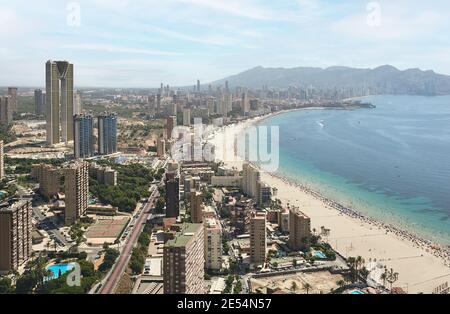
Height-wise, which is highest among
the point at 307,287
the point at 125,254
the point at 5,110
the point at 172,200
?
the point at 5,110

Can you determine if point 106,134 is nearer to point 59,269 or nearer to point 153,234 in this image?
point 153,234

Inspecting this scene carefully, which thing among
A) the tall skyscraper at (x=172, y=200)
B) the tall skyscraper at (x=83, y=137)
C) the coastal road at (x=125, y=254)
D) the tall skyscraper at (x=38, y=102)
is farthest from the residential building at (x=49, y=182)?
the tall skyscraper at (x=38, y=102)

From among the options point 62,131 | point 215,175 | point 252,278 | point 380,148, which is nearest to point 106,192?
point 215,175

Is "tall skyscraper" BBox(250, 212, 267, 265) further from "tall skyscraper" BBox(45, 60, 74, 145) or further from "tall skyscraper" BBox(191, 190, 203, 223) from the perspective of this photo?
"tall skyscraper" BBox(45, 60, 74, 145)

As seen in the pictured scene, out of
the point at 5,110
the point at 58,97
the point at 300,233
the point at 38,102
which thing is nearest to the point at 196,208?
the point at 300,233
